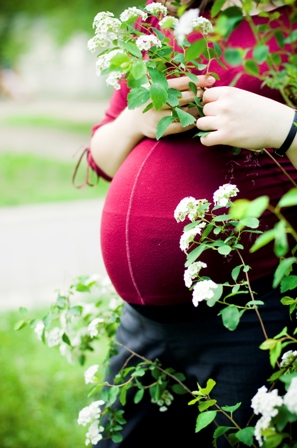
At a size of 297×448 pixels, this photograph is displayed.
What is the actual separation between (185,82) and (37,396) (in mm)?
2229

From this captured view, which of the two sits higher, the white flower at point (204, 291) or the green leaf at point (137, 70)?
the green leaf at point (137, 70)

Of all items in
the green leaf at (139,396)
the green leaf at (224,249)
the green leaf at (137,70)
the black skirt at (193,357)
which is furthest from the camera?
the green leaf at (139,396)

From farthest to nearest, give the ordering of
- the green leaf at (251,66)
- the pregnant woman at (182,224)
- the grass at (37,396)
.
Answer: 1. the grass at (37,396)
2. the pregnant woman at (182,224)
3. the green leaf at (251,66)

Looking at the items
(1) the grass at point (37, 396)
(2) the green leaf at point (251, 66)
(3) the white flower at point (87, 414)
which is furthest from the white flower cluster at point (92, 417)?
(1) the grass at point (37, 396)

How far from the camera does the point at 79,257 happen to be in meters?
5.12

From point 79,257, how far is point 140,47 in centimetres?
413

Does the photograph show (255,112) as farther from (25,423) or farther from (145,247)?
(25,423)

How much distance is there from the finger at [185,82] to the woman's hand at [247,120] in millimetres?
66

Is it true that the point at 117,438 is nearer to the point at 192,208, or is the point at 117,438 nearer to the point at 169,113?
the point at 192,208

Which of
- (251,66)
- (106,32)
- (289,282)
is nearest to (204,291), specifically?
(289,282)

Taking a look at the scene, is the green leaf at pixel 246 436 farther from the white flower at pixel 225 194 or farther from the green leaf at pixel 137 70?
the green leaf at pixel 137 70

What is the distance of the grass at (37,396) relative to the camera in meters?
2.70

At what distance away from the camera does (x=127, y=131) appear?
152 centimetres

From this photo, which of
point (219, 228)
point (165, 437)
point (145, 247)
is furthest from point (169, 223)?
point (165, 437)
